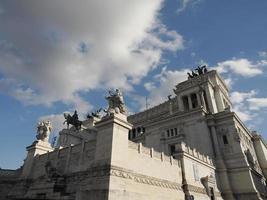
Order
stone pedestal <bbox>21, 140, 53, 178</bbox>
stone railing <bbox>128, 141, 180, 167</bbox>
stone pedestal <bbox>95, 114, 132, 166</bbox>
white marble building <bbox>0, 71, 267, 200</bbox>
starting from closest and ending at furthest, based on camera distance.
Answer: stone pedestal <bbox>95, 114, 132, 166</bbox>
white marble building <bbox>0, 71, 267, 200</bbox>
stone railing <bbox>128, 141, 180, 167</bbox>
stone pedestal <bbox>21, 140, 53, 178</bbox>

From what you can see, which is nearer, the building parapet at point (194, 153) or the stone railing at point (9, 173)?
the building parapet at point (194, 153)

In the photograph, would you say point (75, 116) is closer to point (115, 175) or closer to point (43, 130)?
point (43, 130)

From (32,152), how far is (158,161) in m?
15.9

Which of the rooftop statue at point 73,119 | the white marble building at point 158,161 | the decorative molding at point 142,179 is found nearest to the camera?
the decorative molding at point 142,179

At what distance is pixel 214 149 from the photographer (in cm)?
3638

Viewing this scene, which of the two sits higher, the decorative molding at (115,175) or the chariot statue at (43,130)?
the chariot statue at (43,130)

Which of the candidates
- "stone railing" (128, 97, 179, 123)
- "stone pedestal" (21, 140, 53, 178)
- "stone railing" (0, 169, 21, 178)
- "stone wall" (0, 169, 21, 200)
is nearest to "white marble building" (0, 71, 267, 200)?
"stone pedestal" (21, 140, 53, 178)

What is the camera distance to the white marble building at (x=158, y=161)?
58.0 feet

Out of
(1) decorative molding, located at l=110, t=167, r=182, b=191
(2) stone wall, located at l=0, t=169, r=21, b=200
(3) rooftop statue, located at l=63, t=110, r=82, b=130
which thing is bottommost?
(1) decorative molding, located at l=110, t=167, r=182, b=191

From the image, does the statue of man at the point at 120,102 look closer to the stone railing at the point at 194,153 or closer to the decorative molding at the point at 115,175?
the decorative molding at the point at 115,175

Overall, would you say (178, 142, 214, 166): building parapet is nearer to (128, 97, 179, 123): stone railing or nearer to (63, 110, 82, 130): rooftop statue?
(128, 97, 179, 123): stone railing

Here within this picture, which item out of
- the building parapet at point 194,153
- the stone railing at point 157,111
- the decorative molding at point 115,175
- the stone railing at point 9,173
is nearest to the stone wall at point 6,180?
the stone railing at point 9,173

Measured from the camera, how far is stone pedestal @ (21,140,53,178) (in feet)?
86.2

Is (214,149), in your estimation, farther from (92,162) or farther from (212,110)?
(92,162)
